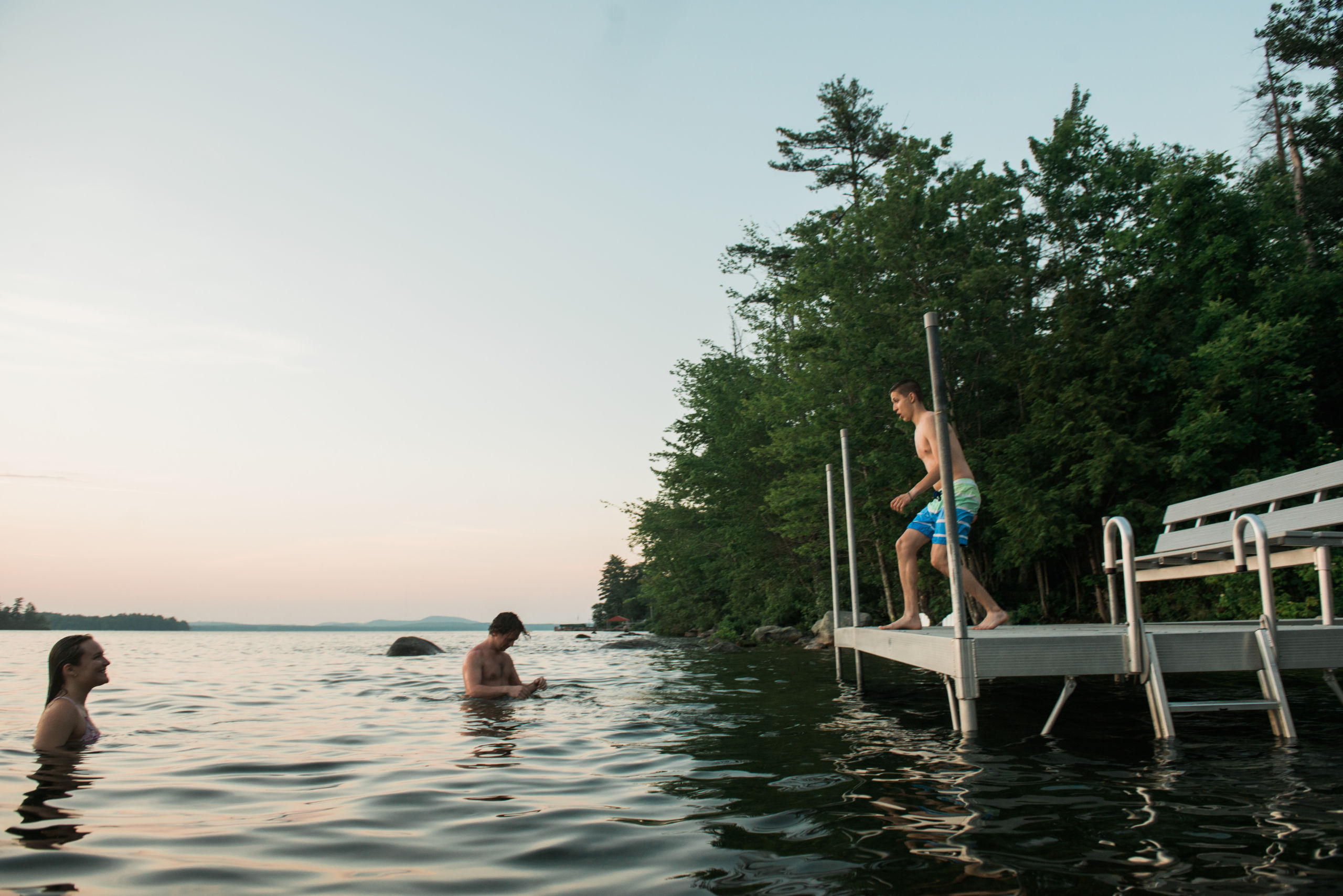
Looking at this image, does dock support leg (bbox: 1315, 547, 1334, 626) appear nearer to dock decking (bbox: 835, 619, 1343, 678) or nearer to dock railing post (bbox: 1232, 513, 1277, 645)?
dock decking (bbox: 835, 619, 1343, 678)

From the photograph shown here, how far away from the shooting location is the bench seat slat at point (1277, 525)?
6.38 meters

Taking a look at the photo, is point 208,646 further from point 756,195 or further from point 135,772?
point 135,772

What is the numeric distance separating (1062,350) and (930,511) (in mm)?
15004

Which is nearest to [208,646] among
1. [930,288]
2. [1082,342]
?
[930,288]

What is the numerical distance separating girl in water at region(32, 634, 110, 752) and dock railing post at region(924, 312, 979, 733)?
5781 millimetres

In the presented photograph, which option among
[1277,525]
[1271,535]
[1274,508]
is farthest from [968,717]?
[1274,508]

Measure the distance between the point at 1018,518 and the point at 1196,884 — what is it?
17027 mm

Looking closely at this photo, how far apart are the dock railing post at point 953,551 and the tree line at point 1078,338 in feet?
45.5

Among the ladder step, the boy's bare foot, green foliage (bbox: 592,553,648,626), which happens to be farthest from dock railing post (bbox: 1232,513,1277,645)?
green foliage (bbox: 592,553,648,626)

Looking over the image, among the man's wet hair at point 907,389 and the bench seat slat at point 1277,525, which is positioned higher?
the man's wet hair at point 907,389

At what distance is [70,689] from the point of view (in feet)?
19.4

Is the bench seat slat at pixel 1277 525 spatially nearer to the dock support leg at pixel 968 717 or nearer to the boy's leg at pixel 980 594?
the boy's leg at pixel 980 594

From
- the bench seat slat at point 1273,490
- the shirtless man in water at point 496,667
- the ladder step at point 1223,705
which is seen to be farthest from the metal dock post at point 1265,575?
the shirtless man in water at point 496,667

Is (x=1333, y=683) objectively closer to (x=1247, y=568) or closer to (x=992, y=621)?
(x=1247, y=568)
